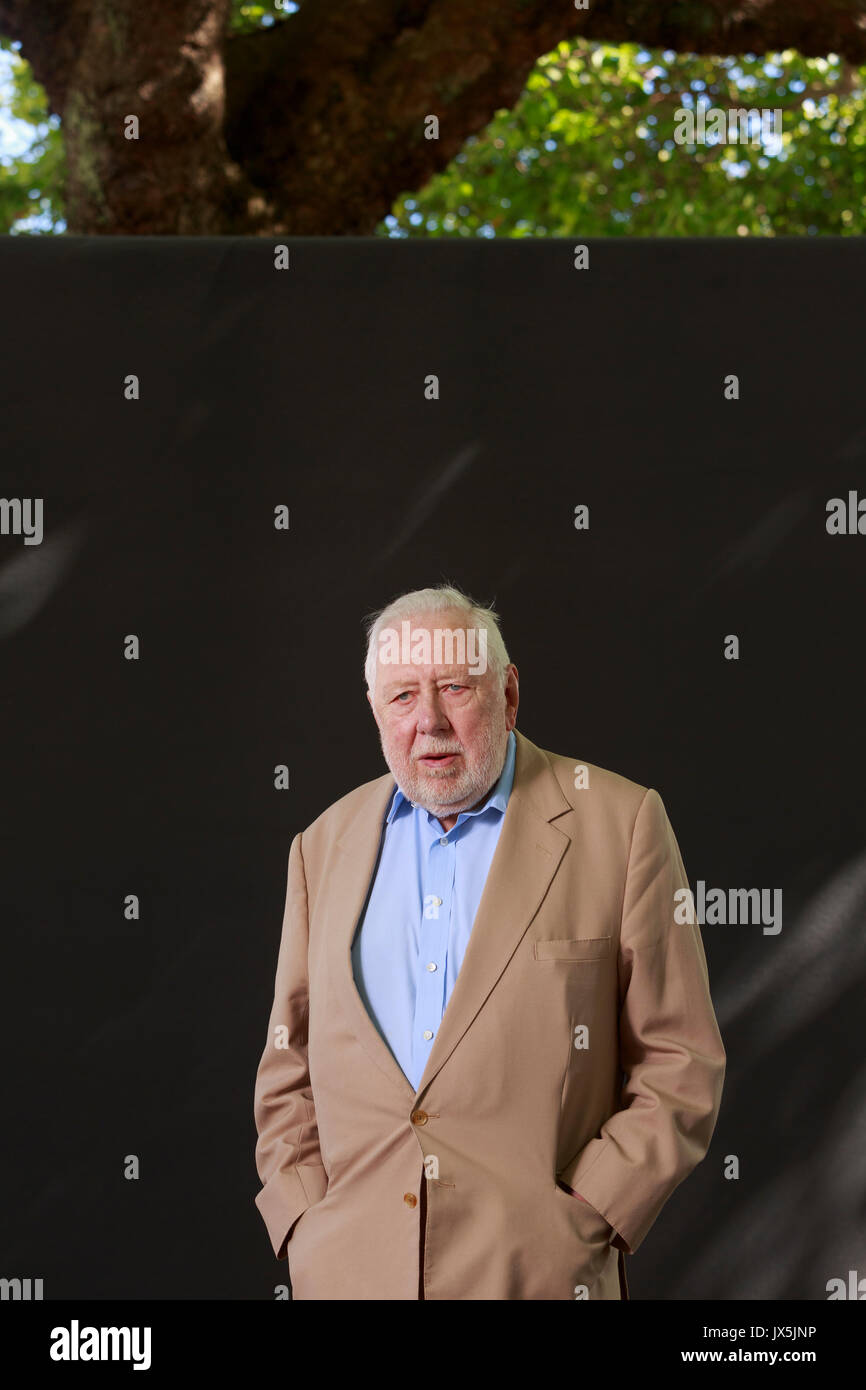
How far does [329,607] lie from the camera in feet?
9.71

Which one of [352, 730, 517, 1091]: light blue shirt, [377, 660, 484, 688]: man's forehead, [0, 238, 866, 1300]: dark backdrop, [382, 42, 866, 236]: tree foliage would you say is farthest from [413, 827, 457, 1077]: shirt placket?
[382, 42, 866, 236]: tree foliage

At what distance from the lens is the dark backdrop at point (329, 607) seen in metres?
2.90

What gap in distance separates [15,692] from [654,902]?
5.22 feet

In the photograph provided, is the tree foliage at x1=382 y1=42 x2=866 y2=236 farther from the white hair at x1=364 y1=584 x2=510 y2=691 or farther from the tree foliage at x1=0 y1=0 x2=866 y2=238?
the white hair at x1=364 y1=584 x2=510 y2=691

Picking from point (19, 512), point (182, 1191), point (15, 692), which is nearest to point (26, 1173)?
point (182, 1191)

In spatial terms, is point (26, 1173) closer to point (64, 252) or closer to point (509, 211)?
point (64, 252)

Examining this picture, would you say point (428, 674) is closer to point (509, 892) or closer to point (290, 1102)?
point (509, 892)

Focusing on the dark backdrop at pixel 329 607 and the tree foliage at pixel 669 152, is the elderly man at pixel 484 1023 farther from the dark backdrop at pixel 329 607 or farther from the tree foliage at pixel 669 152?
the tree foliage at pixel 669 152

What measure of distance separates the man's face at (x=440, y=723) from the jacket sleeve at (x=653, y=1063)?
0.29 metres

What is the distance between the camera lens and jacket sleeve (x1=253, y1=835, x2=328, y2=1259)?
2.23 metres

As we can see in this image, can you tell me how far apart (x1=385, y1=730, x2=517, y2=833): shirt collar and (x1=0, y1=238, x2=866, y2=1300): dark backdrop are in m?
0.65

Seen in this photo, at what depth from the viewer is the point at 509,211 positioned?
26.0 feet

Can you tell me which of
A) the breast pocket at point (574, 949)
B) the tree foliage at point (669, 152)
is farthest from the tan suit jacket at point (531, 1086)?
the tree foliage at point (669, 152)

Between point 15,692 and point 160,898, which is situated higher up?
point 15,692
